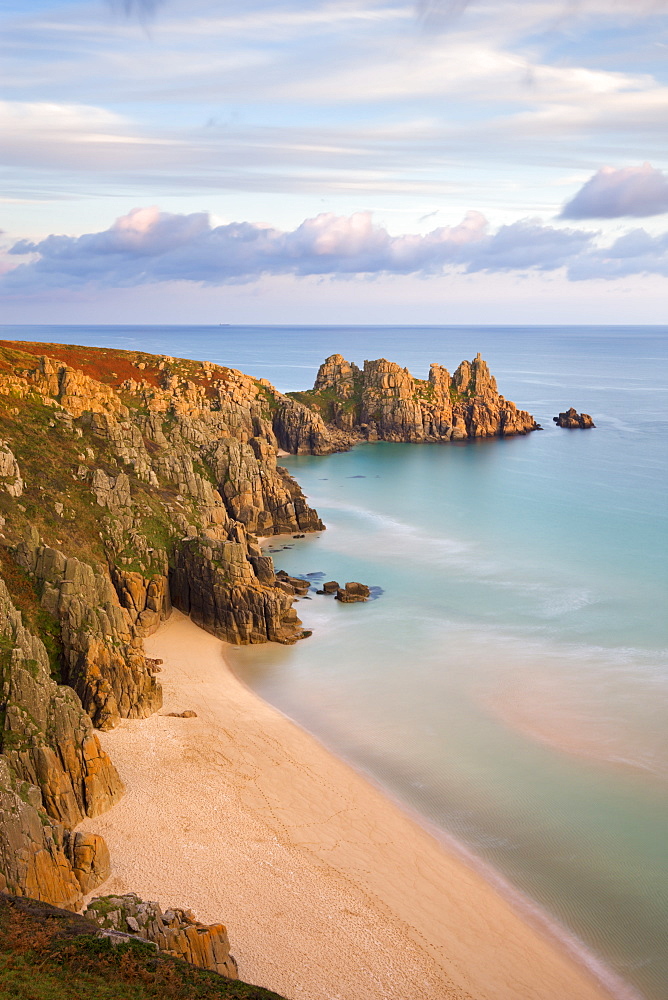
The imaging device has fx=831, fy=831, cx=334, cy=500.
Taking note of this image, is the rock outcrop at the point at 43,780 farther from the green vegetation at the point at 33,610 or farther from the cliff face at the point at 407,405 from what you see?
the cliff face at the point at 407,405

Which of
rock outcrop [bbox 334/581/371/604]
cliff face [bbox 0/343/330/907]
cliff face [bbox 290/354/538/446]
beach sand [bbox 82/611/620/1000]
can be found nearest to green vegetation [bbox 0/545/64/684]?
cliff face [bbox 0/343/330/907]

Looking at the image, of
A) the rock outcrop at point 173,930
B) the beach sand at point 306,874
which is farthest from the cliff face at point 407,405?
the rock outcrop at point 173,930

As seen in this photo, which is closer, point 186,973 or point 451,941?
point 186,973

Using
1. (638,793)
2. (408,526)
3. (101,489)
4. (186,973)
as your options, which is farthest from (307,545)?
(186,973)

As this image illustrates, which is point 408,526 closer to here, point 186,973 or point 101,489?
point 101,489

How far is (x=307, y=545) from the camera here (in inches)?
3184

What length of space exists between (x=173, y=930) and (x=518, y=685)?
28441 millimetres

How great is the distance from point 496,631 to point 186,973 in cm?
3757

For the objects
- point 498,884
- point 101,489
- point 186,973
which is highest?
point 101,489

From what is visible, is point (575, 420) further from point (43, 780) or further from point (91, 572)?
point (43, 780)

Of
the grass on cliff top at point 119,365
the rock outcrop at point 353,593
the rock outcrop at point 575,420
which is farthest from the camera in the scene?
the rock outcrop at point 575,420

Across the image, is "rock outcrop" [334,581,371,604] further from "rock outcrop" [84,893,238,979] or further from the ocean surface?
"rock outcrop" [84,893,238,979]

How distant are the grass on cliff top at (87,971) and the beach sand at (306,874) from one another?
3457 millimetres

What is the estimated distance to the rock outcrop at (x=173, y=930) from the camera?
85.0 ft
